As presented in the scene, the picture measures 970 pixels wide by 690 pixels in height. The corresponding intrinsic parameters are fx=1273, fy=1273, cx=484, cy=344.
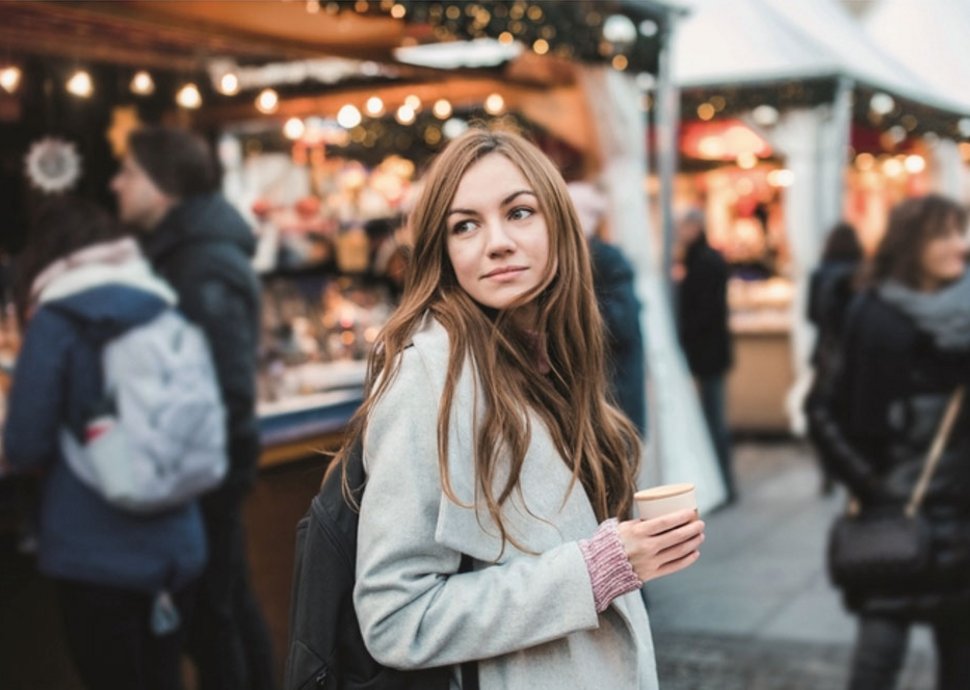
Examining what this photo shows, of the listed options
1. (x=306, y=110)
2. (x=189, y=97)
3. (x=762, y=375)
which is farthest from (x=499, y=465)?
(x=762, y=375)

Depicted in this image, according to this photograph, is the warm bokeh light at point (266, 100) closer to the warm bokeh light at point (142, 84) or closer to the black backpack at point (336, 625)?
the warm bokeh light at point (142, 84)

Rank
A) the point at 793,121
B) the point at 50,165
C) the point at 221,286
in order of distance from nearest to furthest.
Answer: the point at 221,286
the point at 50,165
the point at 793,121

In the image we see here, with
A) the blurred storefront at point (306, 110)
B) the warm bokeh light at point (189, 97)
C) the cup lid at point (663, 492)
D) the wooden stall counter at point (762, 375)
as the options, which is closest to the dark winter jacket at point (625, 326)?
the blurred storefront at point (306, 110)

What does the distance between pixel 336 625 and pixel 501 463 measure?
14.7 inches

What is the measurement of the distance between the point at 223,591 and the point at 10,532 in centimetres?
79

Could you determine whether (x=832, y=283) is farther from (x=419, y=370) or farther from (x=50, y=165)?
(x=419, y=370)

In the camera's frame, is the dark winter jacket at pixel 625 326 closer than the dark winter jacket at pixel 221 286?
No

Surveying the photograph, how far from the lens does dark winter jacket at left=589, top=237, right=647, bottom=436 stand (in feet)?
16.3

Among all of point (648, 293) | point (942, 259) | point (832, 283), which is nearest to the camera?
point (942, 259)

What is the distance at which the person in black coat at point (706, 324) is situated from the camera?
9734 millimetres

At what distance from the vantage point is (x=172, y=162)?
476cm

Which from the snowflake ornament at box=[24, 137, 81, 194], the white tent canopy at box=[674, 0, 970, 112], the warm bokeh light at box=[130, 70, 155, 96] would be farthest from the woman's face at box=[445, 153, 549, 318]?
the white tent canopy at box=[674, 0, 970, 112]

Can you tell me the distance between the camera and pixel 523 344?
7.07 ft

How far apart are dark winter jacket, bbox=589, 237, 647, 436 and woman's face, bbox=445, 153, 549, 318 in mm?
2770
